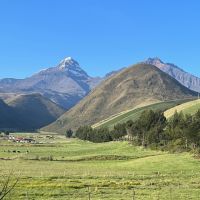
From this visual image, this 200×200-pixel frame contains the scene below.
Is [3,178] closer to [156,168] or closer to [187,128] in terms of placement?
[156,168]

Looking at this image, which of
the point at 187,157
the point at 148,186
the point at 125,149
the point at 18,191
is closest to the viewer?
the point at 18,191

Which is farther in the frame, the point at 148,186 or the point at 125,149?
the point at 125,149

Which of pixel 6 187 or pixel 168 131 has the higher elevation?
pixel 168 131

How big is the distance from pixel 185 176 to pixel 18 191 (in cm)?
3091

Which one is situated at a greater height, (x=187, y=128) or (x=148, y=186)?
(x=187, y=128)

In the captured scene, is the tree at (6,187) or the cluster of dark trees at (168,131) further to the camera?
the cluster of dark trees at (168,131)

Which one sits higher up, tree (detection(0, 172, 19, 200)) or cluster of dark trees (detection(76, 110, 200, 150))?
cluster of dark trees (detection(76, 110, 200, 150))

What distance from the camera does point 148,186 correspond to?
200ft

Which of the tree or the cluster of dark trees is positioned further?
the cluster of dark trees

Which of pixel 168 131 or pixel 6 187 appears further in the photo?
pixel 168 131

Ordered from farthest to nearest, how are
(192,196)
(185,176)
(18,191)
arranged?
(185,176)
(18,191)
(192,196)

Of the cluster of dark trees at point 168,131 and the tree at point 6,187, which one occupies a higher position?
the cluster of dark trees at point 168,131

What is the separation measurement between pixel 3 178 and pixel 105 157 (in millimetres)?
65669

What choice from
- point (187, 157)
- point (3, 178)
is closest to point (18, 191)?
point (3, 178)
